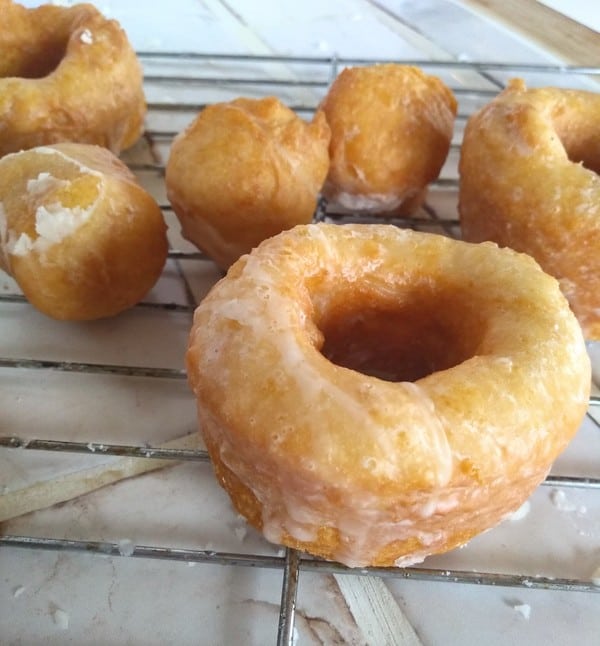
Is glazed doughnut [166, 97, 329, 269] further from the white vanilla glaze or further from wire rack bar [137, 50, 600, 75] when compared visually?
wire rack bar [137, 50, 600, 75]

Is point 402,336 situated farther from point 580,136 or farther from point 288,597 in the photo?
point 580,136

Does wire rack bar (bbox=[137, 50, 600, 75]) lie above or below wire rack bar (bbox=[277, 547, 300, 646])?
above

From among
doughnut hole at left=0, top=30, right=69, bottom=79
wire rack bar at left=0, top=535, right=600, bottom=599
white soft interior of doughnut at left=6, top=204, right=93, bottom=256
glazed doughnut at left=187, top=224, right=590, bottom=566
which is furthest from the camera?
doughnut hole at left=0, top=30, right=69, bottom=79

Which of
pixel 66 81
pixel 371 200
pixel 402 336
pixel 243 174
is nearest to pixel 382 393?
pixel 402 336

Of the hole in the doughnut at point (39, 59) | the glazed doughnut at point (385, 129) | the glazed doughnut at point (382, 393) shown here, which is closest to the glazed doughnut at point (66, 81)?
the hole in the doughnut at point (39, 59)

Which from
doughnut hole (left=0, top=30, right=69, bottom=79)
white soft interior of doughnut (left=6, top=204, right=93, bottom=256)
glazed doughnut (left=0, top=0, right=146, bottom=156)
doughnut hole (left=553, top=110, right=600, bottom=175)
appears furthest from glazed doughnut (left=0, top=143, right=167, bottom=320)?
doughnut hole (left=553, top=110, right=600, bottom=175)

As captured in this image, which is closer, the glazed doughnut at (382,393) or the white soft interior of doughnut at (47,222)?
the glazed doughnut at (382,393)

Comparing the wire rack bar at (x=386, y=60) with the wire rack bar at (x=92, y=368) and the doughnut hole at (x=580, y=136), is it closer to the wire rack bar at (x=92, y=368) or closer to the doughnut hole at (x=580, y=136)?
the doughnut hole at (x=580, y=136)
